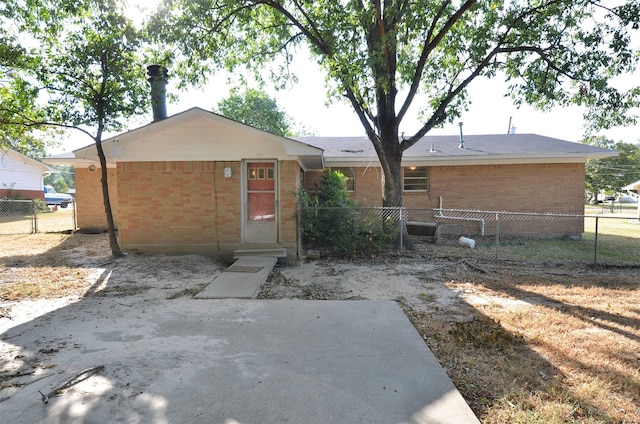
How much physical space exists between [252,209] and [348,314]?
195 inches

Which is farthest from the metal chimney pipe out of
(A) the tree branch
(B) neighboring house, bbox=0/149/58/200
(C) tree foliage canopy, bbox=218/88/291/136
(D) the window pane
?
(C) tree foliage canopy, bbox=218/88/291/136

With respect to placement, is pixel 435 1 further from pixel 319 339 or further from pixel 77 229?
pixel 77 229

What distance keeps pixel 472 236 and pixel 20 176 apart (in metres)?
31.9

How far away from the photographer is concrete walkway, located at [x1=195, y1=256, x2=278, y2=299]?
5.11 m

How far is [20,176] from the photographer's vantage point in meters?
25.1

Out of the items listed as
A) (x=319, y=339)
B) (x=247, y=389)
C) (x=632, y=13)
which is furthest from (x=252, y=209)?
(x=632, y=13)

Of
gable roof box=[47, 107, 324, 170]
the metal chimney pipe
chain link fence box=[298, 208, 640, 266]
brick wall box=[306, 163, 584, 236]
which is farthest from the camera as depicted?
brick wall box=[306, 163, 584, 236]

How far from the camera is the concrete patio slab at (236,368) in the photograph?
2293 mm

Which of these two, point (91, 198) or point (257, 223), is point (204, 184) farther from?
point (91, 198)

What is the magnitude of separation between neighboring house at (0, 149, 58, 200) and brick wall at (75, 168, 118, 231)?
48.1 ft

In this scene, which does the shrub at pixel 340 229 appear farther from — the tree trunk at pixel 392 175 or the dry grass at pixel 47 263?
the dry grass at pixel 47 263

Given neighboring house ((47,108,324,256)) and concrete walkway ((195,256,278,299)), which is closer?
concrete walkway ((195,256,278,299))

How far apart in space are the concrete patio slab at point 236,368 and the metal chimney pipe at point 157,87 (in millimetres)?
6230

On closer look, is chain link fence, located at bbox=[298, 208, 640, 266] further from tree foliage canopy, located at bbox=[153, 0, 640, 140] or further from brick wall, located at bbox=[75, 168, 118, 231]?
brick wall, located at bbox=[75, 168, 118, 231]
